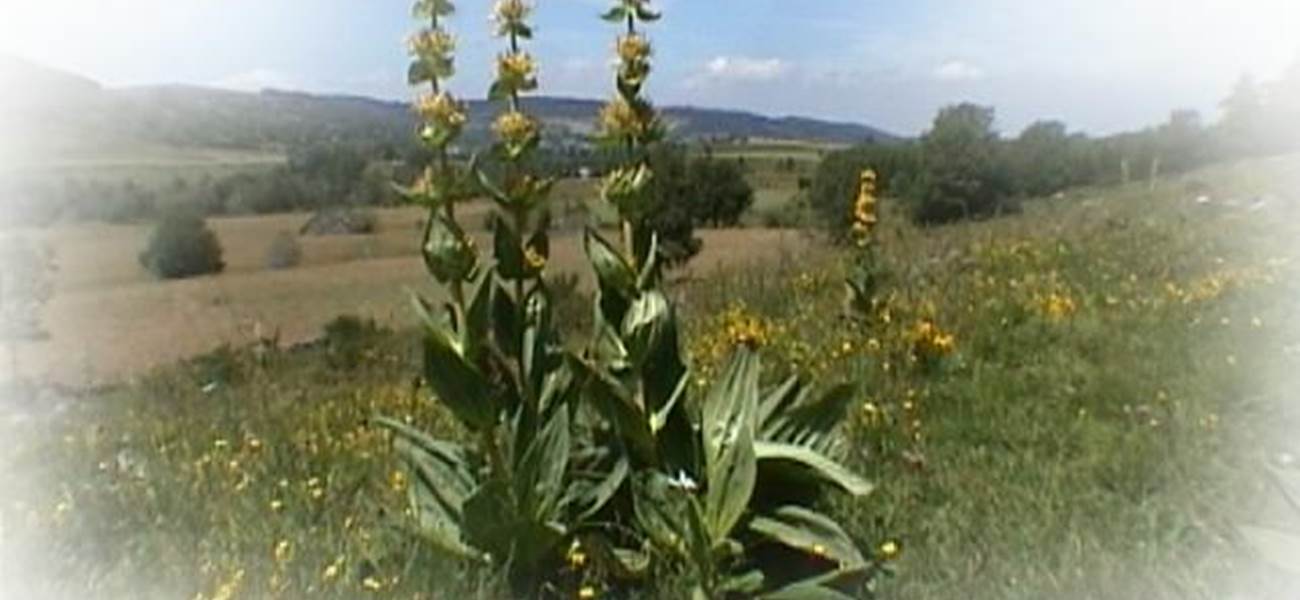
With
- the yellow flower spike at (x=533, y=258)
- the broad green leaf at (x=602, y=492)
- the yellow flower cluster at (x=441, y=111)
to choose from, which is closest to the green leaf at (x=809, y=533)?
the broad green leaf at (x=602, y=492)

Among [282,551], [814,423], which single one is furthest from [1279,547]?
[282,551]

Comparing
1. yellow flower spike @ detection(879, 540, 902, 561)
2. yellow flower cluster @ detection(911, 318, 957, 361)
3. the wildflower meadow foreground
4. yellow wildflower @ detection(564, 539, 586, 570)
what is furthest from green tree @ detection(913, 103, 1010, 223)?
yellow wildflower @ detection(564, 539, 586, 570)

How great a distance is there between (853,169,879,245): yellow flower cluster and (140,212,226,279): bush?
3140mm

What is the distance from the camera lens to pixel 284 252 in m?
6.85

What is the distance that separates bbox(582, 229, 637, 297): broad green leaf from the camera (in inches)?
111

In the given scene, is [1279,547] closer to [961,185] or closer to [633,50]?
[633,50]

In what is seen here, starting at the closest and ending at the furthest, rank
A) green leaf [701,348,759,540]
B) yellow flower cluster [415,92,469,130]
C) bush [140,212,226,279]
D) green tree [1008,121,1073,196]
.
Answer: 1. yellow flower cluster [415,92,469,130]
2. green leaf [701,348,759,540]
3. bush [140,212,226,279]
4. green tree [1008,121,1073,196]

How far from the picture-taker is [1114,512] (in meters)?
3.59

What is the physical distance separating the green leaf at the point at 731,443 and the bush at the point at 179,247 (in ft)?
8.36

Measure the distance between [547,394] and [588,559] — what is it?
1.30 ft

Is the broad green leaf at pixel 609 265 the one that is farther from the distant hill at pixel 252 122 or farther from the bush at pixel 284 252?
the bush at pixel 284 252

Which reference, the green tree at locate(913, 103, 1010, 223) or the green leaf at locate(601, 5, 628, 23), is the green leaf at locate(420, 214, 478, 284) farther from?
the green tree at locate(913, 103, 1010, 223)

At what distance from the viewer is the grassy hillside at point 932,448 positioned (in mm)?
3105

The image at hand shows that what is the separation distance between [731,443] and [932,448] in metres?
1.55
